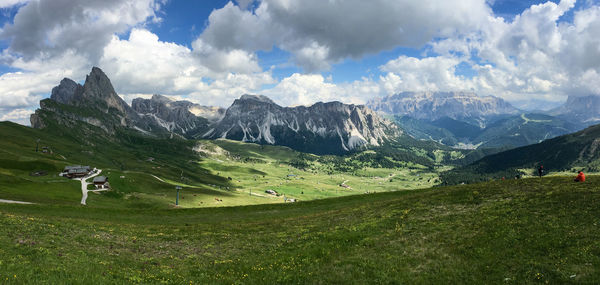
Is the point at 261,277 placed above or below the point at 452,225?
below

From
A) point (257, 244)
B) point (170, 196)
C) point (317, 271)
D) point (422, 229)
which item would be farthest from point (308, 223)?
point (170, 196)

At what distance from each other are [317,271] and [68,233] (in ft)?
98.9

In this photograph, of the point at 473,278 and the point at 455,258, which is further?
the point at 455,258

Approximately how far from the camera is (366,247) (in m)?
30.3

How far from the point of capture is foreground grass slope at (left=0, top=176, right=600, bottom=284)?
69.1 ft

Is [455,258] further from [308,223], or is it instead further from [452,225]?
[308,223]

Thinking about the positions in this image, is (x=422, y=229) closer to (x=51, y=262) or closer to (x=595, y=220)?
(x=595, y=220)

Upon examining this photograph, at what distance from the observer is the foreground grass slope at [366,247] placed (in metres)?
21.0

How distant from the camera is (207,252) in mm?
32156

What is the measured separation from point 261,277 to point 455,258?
16048 mm

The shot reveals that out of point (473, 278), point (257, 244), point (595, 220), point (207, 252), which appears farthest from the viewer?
point (257, 244)

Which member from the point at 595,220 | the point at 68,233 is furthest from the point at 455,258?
the point at 68,233

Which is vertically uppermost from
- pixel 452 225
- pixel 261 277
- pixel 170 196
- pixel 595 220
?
pixel 595 220

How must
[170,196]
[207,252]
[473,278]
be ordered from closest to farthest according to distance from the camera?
[473,278] → [207,252] → [170,196]
